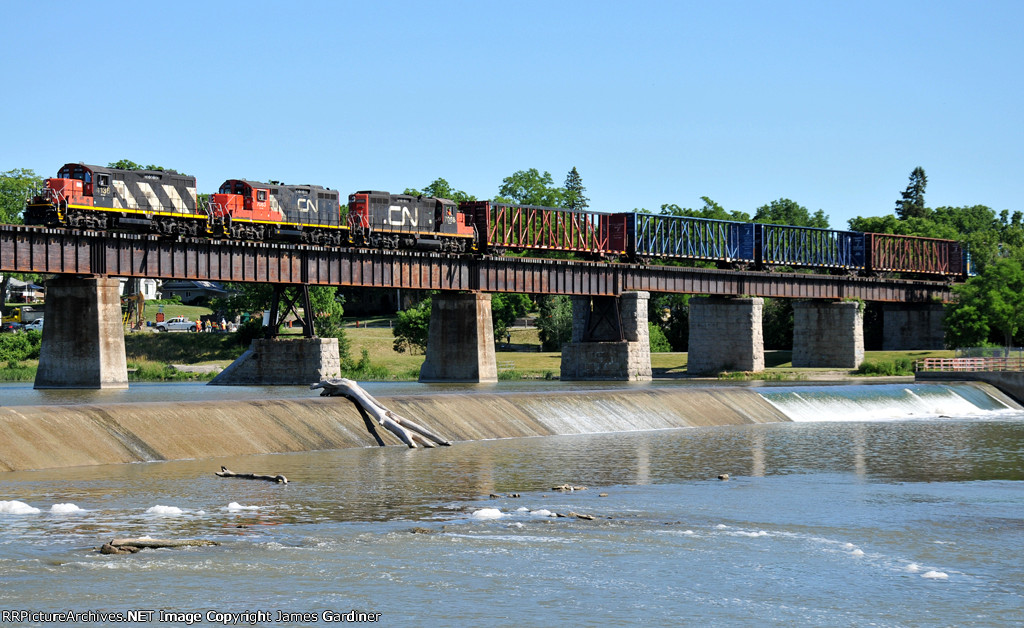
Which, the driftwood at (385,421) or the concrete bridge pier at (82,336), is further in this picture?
the concrete bridge pier at (82,336)

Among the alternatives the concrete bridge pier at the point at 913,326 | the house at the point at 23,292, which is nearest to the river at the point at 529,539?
the concrete bridge pier at the point at 913,326

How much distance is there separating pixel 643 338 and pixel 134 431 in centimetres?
6804

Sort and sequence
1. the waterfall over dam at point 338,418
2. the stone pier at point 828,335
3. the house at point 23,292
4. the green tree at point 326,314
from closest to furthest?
the waterfall over dam at point 338,418, the green tree at point 326,314, the stone pier at point 828,335, the house at point 23,292

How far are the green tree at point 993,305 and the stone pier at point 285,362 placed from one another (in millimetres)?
60047

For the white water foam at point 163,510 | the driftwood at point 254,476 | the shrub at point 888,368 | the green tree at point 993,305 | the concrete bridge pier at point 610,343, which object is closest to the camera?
the white water foam at point 163,510

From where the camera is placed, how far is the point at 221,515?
2400 centimetres

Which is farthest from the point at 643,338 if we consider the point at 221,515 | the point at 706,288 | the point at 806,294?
the point at 221,515

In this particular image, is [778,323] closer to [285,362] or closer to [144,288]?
[285,362]

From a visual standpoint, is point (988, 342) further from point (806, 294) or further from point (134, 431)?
point (134, 431)

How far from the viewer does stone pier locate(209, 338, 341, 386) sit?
80188 mm

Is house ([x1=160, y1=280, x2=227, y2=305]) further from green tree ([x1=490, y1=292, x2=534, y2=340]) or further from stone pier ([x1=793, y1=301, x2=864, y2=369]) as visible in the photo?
stone pier ([x1=793, y1=301, x2=864, y2=369])

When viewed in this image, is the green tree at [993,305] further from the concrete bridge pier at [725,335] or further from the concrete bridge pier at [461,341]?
the concrete bridge pier at [461,341]

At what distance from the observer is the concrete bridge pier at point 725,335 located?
4166 inches

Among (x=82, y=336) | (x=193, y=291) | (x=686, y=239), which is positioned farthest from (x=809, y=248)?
(x=193, y=291)
